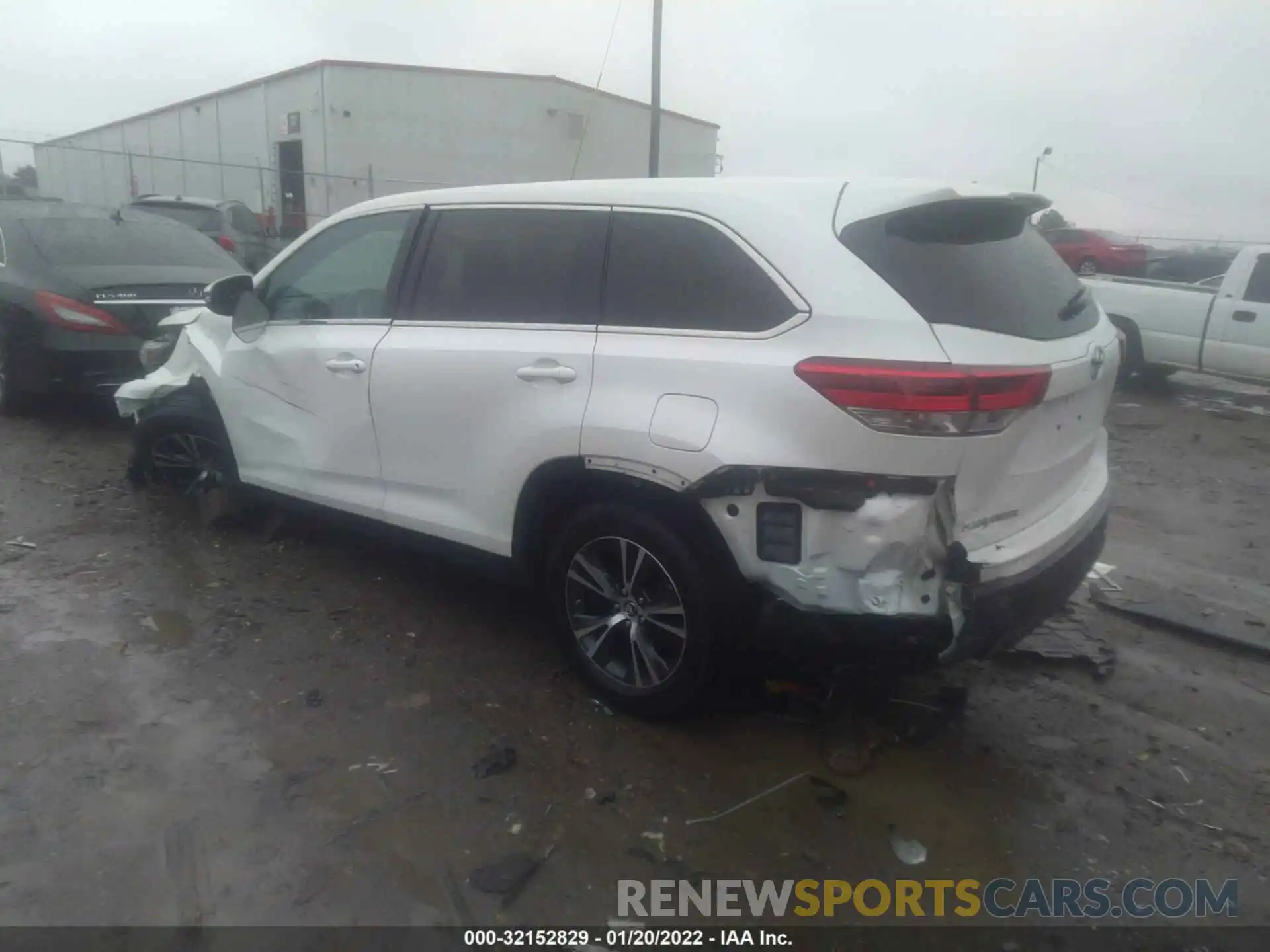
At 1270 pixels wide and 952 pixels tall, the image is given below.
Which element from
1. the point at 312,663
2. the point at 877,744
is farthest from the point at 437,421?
the point at 877,744

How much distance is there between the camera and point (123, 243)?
7473 mm

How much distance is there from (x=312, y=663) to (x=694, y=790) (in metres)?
1.71

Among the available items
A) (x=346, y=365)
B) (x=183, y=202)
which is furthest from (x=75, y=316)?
(x=183, y=202)

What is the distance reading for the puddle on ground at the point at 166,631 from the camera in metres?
4.02

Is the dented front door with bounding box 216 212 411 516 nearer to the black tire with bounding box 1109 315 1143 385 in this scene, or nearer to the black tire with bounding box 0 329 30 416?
the black tire with bounding box 0 329 30 416

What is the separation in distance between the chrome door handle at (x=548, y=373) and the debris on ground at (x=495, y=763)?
1.29 m

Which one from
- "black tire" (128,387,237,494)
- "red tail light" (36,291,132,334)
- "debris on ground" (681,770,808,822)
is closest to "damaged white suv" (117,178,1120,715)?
"debris on ground" (681,770,808,822)

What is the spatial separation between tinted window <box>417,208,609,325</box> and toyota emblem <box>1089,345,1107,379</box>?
169 centimetres

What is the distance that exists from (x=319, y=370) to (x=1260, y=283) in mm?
9611

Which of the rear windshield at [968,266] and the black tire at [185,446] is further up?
the rear windshield at [968,266]

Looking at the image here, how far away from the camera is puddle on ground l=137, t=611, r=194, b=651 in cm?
402

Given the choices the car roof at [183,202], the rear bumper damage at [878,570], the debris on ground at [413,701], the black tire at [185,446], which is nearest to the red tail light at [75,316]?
the black tire at [185,446]

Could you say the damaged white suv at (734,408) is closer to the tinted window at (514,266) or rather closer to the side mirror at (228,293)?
the tinted window at (514,266)

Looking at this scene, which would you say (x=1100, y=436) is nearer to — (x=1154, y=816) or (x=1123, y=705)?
(x=1123, y=705)
